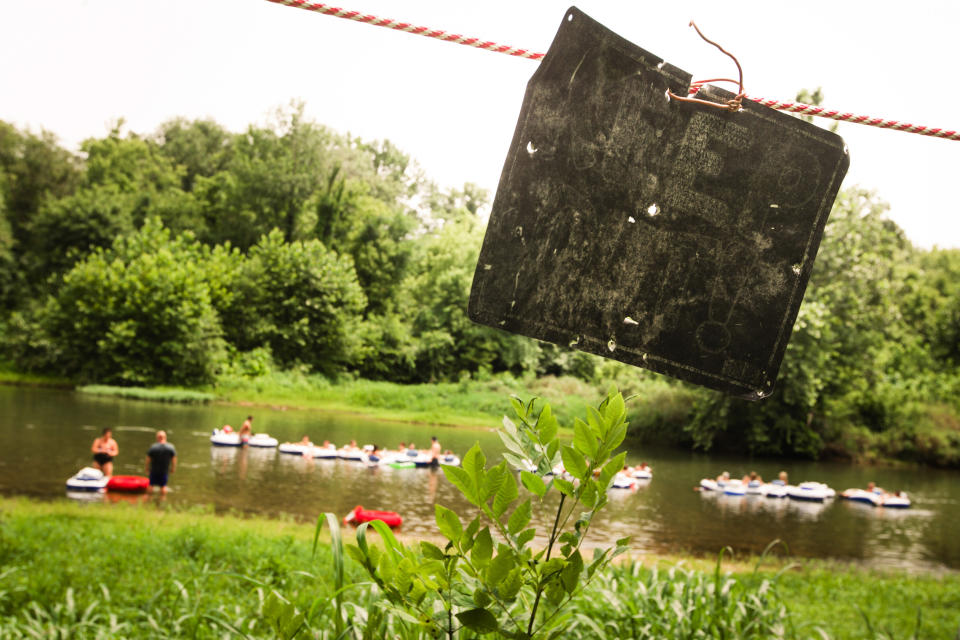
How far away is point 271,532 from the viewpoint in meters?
6.66

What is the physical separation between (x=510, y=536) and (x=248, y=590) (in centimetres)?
361

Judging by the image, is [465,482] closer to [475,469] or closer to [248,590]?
[475,469]

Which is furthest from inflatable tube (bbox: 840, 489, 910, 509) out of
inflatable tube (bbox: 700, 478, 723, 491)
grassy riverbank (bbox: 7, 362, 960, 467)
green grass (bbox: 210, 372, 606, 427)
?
green grass (bbox: 210, 372, 606, 427)

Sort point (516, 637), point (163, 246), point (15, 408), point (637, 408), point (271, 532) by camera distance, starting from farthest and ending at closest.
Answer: point (163, 246) < point (637, 408) < point (15, 408) < point (271, 532) < point (516, 637)

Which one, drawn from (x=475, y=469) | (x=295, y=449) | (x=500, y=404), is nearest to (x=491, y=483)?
(x=475, y=469)

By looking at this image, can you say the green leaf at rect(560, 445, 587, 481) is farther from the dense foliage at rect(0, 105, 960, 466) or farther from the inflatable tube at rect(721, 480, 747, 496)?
the inflatable tube at rect(721, 480, 747, 496)

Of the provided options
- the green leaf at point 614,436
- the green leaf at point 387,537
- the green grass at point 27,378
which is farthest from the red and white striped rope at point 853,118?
the green grass at point 27,378

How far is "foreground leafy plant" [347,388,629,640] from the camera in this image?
0.61 m

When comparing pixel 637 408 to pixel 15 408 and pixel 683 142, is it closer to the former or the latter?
pixel 15 408

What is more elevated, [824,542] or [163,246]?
[163,246]

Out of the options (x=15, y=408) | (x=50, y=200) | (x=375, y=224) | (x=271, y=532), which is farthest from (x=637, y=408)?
(x=50, y=200)

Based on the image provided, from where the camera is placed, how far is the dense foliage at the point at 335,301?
16297 mm

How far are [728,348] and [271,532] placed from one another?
661cm

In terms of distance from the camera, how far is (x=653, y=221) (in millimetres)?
733
